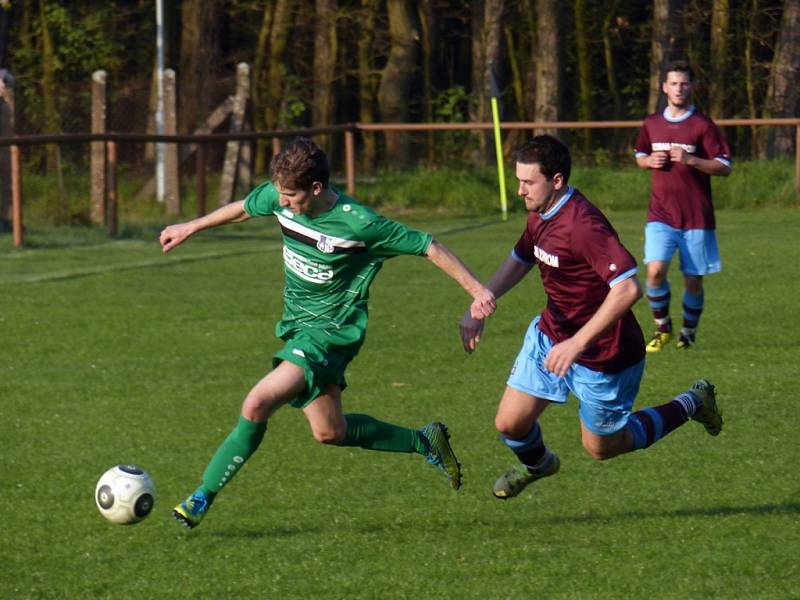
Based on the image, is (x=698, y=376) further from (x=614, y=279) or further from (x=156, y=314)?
(x=156, y=314)

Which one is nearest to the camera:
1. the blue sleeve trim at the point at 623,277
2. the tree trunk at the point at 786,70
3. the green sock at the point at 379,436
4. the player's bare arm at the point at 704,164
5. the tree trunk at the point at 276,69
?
the blue sleeve trim at the point at 623,277

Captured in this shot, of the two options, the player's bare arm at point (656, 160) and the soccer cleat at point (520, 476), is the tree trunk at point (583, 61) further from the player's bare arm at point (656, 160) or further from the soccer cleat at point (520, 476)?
the soccer cleat at point (520, 476)

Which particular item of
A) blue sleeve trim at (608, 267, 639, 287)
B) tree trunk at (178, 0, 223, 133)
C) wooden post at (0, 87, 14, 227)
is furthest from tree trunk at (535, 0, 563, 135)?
blue sleeve trim at (608, 267, 639, 287)

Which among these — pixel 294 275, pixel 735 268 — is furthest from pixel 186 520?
pixel 735 268

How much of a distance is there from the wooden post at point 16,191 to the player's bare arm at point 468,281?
11.0 metres

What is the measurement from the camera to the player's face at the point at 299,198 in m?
6.71

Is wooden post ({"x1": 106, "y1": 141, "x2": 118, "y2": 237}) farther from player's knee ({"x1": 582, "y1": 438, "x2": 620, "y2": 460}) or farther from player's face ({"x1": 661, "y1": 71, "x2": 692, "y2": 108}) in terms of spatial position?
player's knee ({"x1": 582, "y1": 438, "x2": 620, "y2": 460})

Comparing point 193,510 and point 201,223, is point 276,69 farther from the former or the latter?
point 193,510

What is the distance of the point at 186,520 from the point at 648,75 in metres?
27.0

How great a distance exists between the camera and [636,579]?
614 cm

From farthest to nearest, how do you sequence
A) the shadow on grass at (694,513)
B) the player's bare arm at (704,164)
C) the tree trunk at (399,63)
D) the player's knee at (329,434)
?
the tree trunk at (399,63)
the player's bare arm at (704,164)
the player's knee at (329,434)
the shadow on grass at (694,513)

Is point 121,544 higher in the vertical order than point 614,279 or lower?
lower

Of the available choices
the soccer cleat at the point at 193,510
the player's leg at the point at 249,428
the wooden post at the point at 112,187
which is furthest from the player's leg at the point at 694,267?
the wooden post at the point at 112,187

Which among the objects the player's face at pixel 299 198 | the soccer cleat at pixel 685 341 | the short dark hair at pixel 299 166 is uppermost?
the short dark hair at pixel 299 166
